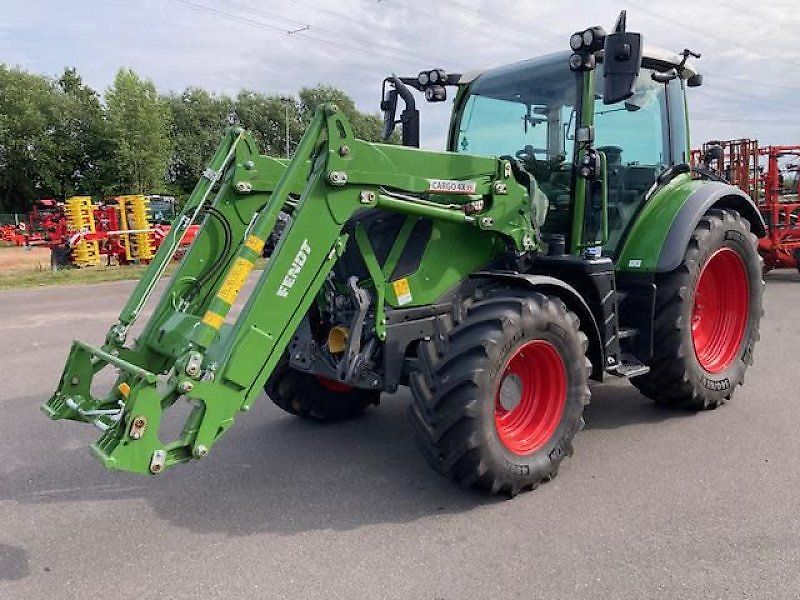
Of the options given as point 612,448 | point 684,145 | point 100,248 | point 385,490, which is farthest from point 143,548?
point 100,248

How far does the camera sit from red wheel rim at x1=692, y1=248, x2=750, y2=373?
5.46m

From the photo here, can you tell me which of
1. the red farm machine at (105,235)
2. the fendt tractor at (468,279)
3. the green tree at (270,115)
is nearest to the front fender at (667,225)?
the fendt tractor at (468,279)

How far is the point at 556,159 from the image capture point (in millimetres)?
4848

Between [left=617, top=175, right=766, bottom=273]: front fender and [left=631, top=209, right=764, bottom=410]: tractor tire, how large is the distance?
0.17 meters

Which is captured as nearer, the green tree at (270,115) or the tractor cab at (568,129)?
the tractor cab at (568,129)

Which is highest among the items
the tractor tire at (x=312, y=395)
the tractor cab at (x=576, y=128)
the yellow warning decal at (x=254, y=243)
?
the tractor cab at (x=576, y=128)

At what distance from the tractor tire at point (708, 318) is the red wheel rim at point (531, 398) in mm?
1201

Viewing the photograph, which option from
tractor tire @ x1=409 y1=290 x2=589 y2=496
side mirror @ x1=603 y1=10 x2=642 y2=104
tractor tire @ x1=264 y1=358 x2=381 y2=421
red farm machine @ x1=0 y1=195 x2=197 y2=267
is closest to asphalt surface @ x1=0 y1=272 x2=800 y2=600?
tractor tire @ x1=264 y1=358 x2=381 y2=421

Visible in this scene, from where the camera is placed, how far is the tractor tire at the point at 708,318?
188 inches

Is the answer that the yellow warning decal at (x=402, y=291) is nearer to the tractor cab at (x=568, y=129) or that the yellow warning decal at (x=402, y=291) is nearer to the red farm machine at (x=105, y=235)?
the tractor cab at (x=568, y=129)

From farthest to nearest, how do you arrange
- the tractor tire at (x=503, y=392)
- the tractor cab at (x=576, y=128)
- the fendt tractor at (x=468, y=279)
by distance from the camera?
1. the tractor cab at (x=576, y=128)
2. the tractor tire at (x=503, y=392)
3. the fendt tractor at (x=468, y=279)

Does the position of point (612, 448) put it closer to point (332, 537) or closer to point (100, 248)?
point (332, 537)

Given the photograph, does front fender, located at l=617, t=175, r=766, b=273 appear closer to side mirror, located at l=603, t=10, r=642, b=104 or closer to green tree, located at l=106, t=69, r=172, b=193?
side mirror, located at l=603, t=10, r=642, b=104

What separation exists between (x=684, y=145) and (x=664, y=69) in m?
0.60
